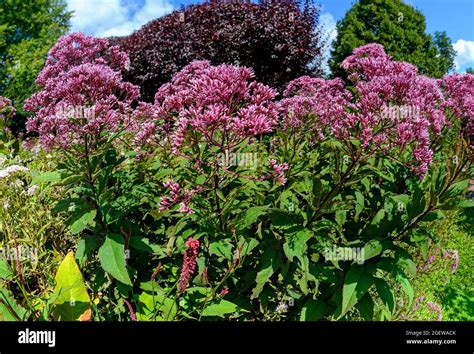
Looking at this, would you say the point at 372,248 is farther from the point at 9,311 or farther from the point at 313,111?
the point at 9,311

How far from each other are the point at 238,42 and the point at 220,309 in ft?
36.7

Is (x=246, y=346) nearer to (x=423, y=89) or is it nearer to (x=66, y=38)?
(x=423, y=89)

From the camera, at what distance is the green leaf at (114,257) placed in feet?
9.10

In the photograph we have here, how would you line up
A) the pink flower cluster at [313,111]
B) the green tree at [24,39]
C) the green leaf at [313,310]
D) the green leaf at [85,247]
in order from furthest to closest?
1. the green tree at [24,39]
2. the pink flower cluster at [313,111]
3. the green leaf at [313,310]
4. the green leaf at [85,247]

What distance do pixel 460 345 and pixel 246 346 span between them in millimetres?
1097

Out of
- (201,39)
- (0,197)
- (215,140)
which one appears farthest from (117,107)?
(201,39)

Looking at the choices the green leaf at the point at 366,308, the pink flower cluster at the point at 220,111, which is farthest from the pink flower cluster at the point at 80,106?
the green leaf at the point at 366,308

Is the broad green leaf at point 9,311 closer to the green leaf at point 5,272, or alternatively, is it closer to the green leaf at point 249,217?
the green leaf at point 5,272

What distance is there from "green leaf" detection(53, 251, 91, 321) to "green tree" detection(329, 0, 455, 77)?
683 inches

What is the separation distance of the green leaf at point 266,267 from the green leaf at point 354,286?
40 cm

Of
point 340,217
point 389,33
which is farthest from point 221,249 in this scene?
point 389,33

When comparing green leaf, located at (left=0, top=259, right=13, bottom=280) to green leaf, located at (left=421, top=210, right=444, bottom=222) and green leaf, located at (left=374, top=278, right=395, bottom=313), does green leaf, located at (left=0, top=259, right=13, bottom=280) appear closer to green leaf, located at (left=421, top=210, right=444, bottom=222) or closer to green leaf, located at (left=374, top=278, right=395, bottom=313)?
green leaf, located at (left=374, top=278, right=395, bottom=313)

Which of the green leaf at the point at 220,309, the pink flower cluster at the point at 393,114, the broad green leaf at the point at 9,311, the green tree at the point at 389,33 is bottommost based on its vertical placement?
the green leaf at the point at 220,309

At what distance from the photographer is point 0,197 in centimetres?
450
